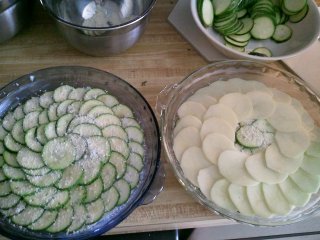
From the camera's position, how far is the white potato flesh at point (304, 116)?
1.05 metres

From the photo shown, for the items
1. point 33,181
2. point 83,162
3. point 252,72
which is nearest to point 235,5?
point 252,72

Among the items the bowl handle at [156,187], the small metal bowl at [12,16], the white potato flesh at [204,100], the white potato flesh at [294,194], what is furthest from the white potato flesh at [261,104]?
the small metal bowl at [12,16]

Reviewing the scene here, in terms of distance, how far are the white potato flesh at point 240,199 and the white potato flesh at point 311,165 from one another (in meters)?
0.18

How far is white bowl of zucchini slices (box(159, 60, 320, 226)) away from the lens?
923 millimetres

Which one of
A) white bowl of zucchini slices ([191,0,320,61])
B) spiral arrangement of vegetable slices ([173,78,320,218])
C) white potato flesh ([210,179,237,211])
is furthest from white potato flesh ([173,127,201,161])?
white bowl of zucchini slices ([191,0,320,61])

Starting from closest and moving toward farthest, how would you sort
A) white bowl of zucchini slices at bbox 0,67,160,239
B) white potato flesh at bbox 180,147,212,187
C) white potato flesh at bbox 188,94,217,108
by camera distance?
white bowl of zucchini slices at bbox 0,67,160,239 → white potato flesh at bbox 180,147,212,187 → white potato flesh at bbox 188,94,217,108

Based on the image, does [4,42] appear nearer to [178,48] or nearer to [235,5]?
[178,48]

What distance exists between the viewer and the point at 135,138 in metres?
0.99

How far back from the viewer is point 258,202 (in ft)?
3.01

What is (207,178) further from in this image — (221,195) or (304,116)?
(304,116)

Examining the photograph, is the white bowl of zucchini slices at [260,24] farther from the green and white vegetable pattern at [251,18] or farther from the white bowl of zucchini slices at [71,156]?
the white bowl of zucchini slices at [71,156]

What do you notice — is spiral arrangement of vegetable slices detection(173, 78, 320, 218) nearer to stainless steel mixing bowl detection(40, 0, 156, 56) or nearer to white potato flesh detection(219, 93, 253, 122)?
white potato flesh detection(219, 93, 253, 122)

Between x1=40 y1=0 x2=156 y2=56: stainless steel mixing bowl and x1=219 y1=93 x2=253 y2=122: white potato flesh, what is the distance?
1.12 feet

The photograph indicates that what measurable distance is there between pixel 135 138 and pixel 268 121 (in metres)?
0.38
